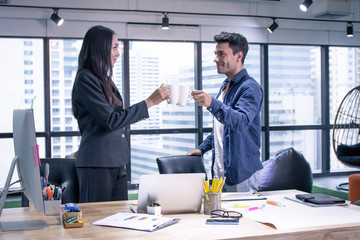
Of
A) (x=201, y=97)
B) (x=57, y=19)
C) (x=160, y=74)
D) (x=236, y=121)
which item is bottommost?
(x=236, y=121)

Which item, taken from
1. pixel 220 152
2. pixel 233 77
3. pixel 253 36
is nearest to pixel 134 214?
pixel 220 152

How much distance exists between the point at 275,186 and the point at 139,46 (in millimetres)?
3254

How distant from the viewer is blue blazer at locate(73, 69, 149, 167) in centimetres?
229

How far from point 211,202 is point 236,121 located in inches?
25.1

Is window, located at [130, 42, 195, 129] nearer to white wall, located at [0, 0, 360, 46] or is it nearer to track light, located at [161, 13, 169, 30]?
white wall, located at [0, 0, 360, 46]

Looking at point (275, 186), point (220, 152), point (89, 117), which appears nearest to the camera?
point (89, 117)

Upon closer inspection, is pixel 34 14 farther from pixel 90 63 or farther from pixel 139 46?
pixel 90 63

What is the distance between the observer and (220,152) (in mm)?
2818

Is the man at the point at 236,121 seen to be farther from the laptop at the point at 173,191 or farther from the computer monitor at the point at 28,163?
the computer monitor at the point at 28,163

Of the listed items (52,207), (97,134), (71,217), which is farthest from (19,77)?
(71,217)

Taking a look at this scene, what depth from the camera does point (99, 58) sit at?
2.42 m

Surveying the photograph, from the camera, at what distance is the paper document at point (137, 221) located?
1.74 metres

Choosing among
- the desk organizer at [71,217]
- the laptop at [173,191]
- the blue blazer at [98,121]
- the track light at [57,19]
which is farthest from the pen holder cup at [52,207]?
the track light at [57,19]

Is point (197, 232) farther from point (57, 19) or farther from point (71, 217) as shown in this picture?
point (57, 19)
